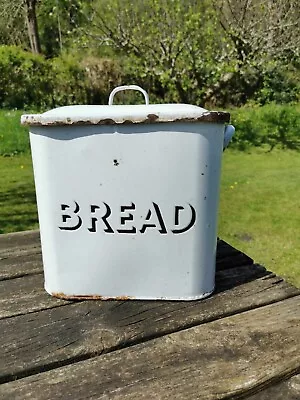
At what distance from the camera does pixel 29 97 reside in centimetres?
648

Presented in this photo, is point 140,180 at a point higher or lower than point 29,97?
higher

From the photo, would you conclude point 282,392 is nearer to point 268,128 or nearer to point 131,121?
point 131,121

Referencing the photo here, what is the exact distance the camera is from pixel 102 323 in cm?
73

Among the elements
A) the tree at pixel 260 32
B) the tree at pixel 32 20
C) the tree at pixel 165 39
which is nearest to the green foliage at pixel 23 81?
the tree at pixel 165 39

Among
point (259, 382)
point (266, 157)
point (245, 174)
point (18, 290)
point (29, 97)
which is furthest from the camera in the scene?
point (29, 97)

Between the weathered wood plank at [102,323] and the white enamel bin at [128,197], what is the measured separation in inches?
1.2

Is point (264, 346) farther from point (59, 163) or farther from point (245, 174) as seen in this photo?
point (245, 174)

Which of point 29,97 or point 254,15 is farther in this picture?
point 29,97

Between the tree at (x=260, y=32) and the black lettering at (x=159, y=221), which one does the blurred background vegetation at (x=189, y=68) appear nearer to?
the tree at (x=260, y=32)

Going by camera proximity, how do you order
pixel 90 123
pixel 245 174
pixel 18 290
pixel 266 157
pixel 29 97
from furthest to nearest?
pixel 29 97, pixel 266 157, pixel 245 174, pixel 18 290, pixel 90 123

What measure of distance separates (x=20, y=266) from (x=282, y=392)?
1.94 ft

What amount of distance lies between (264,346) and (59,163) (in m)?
0.43

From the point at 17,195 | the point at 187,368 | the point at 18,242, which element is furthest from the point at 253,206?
the point at 187,368

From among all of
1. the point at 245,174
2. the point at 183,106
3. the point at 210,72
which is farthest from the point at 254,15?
the point at 183,106
